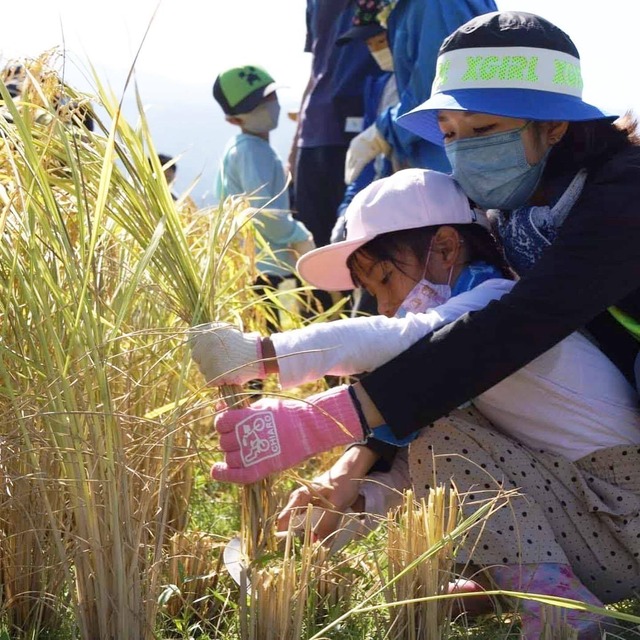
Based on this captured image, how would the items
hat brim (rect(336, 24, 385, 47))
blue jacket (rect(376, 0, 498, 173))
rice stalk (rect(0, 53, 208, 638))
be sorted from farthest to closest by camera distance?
hat brim (rect(336, 24, 385, 47)) < blue jacket (rect(376, 0, 498, 173)) < rice stalk (rect(0, 53, 208, 638))

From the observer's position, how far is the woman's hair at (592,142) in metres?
2.10

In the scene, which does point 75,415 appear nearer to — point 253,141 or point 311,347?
point 311,347

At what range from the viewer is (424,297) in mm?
2227

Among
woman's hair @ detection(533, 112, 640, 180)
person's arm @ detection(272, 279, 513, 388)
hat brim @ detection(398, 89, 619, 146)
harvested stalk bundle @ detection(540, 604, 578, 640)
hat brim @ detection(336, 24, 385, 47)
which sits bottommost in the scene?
harvested stalk bundle @ detection(540, 604, 578, 640)

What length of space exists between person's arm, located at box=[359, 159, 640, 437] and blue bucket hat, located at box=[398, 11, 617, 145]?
0.23 meters

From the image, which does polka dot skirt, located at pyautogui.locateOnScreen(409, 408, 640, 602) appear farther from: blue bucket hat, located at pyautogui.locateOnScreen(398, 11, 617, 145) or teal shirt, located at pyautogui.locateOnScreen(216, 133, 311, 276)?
teal shirt, located at pyautogui.locateOnScreen(216, 133, 311, 276)

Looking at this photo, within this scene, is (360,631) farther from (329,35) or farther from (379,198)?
(329,35)

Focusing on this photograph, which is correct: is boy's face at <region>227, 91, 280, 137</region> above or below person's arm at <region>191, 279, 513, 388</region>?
above

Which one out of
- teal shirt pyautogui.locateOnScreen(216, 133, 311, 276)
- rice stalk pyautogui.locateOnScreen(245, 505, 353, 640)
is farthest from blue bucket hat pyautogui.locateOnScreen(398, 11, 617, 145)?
teal shirt pyautogui.locateOnScreen(216, 133, 311, 276)

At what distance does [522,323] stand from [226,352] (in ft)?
1.71

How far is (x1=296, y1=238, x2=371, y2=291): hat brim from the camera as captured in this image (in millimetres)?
2331

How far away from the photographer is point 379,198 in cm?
224

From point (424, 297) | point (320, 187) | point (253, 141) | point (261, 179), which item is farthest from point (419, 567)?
point (253, 141)

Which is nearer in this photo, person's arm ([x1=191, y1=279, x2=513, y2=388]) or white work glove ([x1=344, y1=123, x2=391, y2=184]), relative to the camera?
person's arm ([x1=191, y1=279, x2=513, y2=388])
